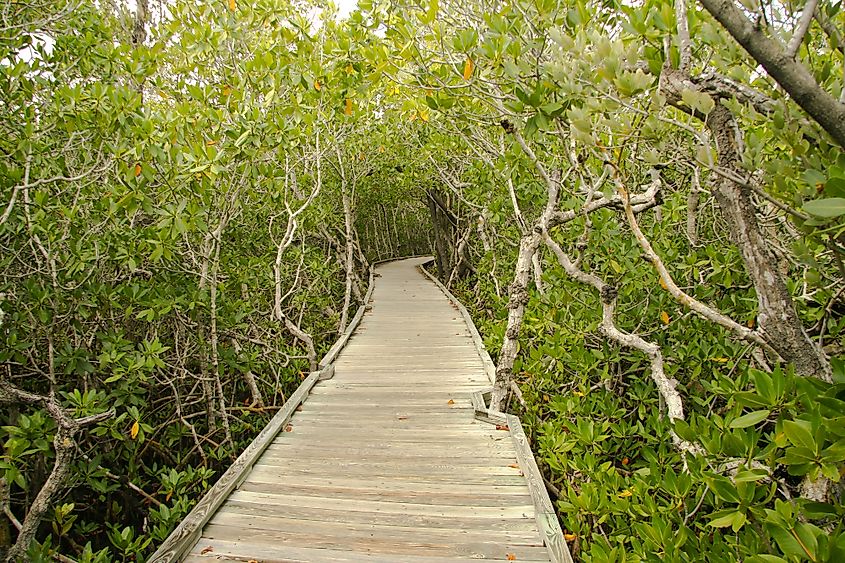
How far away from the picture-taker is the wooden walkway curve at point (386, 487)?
8.26 feet

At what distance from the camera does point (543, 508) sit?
2746mm

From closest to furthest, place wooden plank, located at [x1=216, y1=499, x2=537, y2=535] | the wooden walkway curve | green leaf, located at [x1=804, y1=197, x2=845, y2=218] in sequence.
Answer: green leaf, located at [x1=804, y1=197, x2=845, y2=218]
the wooden walkway curve
wooden plank, located at [x1=216, y1=499, x2=537, y2=535]

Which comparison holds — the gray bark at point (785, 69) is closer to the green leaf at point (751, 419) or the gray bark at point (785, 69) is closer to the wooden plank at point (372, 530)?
the green leaf at point (751, 419)

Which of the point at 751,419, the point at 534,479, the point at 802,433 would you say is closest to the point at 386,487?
the point at 534,479

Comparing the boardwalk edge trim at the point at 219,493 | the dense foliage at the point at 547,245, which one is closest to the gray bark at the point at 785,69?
the dense foliage at the point at 547,245

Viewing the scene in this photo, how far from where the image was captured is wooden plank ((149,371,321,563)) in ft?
7.98

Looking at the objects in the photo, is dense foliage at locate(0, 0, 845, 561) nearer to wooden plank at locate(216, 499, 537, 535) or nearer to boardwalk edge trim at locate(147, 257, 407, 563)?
wooden plank at locate(216, 499, 537, 535)

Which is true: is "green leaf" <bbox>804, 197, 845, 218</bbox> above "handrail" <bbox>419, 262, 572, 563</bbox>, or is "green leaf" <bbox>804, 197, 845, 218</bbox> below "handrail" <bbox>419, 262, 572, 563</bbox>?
above

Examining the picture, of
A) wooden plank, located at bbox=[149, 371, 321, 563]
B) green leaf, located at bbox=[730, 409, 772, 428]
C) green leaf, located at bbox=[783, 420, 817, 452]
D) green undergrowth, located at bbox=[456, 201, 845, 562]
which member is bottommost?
wooden plank, located at bbox=[149, 371, 321, 563]

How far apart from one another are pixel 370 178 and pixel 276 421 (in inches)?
385

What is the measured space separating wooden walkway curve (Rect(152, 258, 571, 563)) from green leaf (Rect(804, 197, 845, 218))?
2.11m

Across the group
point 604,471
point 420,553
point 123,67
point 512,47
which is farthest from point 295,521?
point 123,67

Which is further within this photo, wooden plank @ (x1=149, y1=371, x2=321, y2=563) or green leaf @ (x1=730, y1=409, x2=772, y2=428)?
wooden plank @ (x1=149, y1=371, x2=321, y2=563)

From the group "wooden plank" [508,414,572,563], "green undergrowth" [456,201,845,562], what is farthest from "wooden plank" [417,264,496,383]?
"wooden plank" [508,414,572,563]
